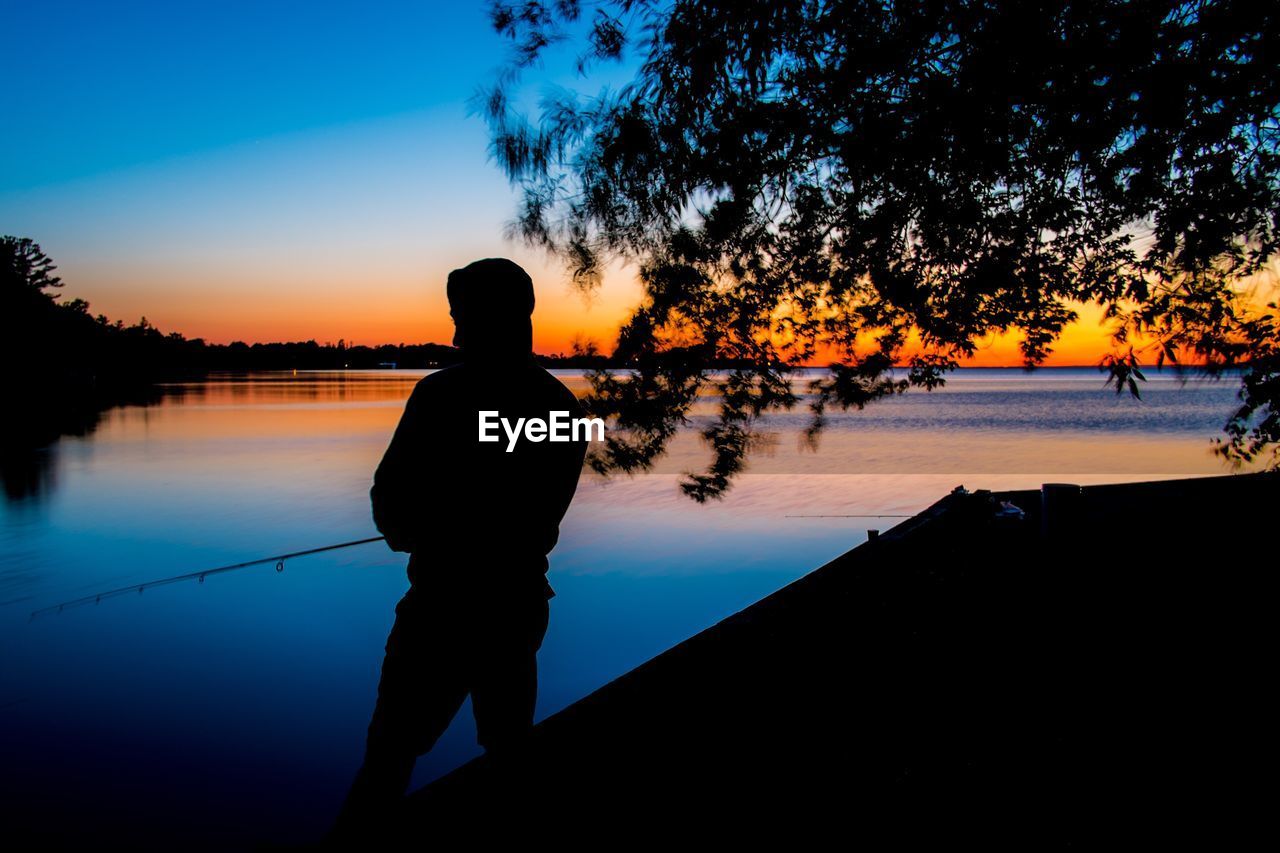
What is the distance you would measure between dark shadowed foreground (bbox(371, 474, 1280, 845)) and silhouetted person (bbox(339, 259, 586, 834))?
36 centimetres

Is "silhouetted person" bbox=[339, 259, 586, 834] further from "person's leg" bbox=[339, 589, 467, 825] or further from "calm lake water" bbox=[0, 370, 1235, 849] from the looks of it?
"calm lake water" bbox=[0, 370, 1235, 849]

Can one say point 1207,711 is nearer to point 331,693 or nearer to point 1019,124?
point 1019,124

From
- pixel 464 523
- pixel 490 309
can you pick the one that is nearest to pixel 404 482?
pixel 464 523

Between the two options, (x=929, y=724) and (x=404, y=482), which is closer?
(x=404, y=482)

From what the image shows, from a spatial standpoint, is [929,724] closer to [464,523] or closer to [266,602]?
[464,523]

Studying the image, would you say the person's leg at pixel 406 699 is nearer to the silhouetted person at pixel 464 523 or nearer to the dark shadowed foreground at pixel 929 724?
the silhouetted person at pixel 464 523

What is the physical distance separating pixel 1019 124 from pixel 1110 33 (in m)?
0.56

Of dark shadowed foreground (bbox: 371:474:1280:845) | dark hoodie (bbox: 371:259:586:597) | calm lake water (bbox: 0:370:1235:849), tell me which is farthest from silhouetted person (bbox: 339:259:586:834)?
calm lake water (bbox: 0:370:1235:849)

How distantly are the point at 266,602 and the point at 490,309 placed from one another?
267 inches

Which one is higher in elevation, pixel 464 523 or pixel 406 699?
pixel 464 523

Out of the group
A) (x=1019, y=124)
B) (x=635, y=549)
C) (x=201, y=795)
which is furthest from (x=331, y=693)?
(x=1019, y=124)

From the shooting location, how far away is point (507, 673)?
1838 mm

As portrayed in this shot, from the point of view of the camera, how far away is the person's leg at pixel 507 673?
1.78 meters

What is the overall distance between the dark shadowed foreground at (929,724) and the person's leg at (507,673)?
14 cm
